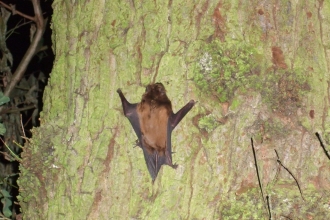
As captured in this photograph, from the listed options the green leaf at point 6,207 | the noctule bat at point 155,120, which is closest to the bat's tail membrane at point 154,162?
the noctule bat at point 155,120

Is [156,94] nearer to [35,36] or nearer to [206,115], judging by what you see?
[206,115]

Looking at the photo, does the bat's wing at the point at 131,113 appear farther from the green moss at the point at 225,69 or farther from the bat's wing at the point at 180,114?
the green moss at the point at 225,69

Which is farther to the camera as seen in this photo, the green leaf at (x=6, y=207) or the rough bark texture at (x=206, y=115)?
the green leaf at (x=6, y=207)

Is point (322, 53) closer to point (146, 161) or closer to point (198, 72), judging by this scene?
point (198, 72)

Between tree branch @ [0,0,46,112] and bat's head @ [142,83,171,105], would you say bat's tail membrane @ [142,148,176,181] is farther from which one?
tree branch @ [0,0,46,112]

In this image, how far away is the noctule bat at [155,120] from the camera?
55.0 inches

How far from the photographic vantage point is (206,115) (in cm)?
142

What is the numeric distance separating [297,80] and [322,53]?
159 mm

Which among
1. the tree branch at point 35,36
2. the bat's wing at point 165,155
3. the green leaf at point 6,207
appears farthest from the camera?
the tree branch at point 35,36

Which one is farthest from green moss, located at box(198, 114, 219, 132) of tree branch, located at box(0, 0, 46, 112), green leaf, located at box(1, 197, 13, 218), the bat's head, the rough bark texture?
tree branch, located at box(0, 0, 46, 112)

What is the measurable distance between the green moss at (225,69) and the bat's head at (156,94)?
0.39 ft

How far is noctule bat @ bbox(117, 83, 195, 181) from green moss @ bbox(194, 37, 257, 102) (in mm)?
91

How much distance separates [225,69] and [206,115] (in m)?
0.17

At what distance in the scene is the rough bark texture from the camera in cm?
141
